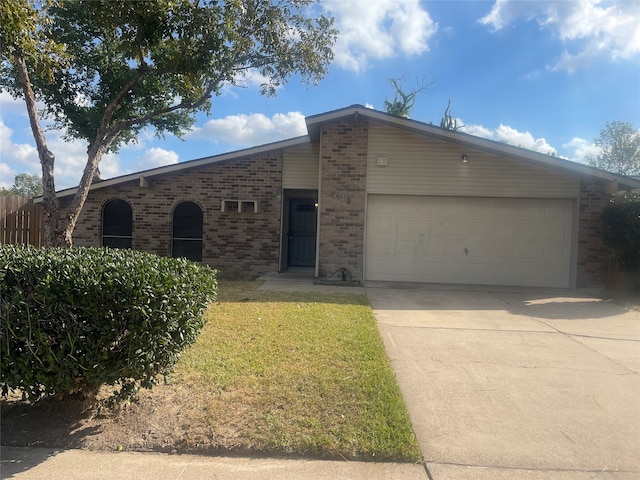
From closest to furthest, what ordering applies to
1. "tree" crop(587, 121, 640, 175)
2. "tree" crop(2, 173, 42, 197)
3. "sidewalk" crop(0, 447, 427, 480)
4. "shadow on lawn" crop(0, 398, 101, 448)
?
"sidewalk" crop(0, 447, 427, 480) → "shadow on lawn" crop(0, 398, 101, 448) → "tree" crop(587, 121, 640, 175) → "tree" crop(2, 173, 42, 197)

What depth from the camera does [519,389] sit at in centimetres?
399

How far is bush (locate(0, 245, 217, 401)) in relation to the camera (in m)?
2.75

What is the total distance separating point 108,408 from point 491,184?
9.75 meters

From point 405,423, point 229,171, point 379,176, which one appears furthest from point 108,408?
point 229,171

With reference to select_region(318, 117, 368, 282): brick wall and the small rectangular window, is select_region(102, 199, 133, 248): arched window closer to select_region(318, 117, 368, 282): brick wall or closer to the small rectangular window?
the small rectangular window

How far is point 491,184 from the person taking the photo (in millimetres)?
10383

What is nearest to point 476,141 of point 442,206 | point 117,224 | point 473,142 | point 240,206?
point 473,142

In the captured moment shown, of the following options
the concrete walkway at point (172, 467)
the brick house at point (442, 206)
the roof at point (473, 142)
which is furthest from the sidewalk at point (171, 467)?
the roof at point (473, 142)

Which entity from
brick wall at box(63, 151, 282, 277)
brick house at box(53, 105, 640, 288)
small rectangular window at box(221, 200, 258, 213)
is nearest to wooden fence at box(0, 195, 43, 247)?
brick wall at box(63, 151, 282, 277)

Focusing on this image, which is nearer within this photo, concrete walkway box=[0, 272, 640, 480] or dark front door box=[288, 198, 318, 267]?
concrete walkway box=[0, 272, 640, 480]

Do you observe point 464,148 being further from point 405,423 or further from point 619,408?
point 405,423

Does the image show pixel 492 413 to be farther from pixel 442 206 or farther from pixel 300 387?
pixel 442 206

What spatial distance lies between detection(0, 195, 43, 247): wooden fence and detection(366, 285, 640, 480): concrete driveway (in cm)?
997

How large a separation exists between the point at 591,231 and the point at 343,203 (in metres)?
6.26
